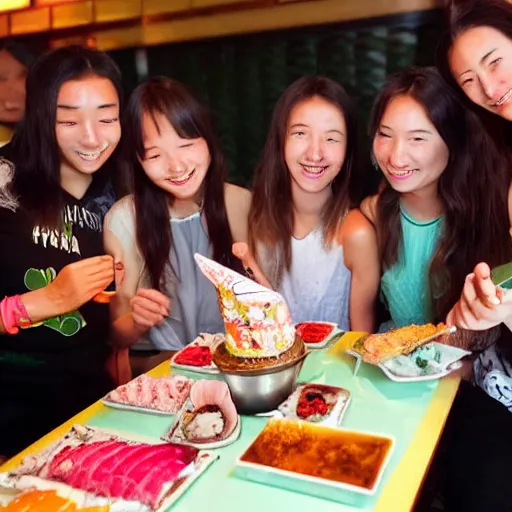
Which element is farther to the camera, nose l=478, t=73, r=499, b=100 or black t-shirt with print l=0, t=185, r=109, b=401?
black t-shirt with print l=0, t=185, r=109, b=401

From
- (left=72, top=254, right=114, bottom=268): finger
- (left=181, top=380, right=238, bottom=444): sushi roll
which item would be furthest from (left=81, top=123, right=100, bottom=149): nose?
(left=181, top=380, right=238, bottom=444): sushi roll

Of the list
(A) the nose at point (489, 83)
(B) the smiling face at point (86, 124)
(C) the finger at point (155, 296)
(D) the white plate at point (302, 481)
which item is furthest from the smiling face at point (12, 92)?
(A) the nose at point (489, 83)

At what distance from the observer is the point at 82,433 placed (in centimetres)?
147

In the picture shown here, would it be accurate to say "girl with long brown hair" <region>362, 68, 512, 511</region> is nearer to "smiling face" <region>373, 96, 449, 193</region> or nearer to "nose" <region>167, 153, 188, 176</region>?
"smiling face" <region>373, 96, 449, 193</region>

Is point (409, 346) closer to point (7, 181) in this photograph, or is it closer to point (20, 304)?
point (20, 304)

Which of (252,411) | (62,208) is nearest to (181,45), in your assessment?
(62,208)

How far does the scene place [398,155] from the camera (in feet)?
5.95

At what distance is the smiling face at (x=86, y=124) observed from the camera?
6.10 feet

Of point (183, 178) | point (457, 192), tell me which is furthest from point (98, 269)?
point (457, 192)

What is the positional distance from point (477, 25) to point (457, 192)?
525 mm

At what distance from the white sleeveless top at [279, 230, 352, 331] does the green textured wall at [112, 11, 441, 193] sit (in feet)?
0.91

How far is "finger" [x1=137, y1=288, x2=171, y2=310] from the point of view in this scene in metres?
2.08

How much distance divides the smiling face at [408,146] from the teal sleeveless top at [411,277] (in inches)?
6.2

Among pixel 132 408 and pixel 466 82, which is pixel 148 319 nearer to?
pixel 132 408
